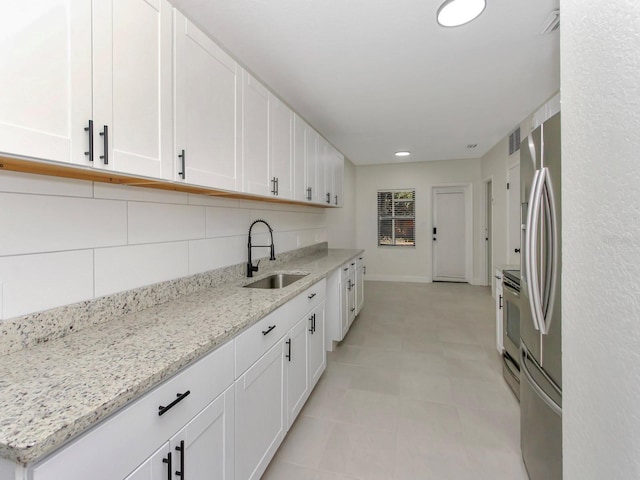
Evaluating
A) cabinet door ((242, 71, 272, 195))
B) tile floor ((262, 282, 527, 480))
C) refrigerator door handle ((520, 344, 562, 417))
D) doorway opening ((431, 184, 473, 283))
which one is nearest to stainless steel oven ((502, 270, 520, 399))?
tile floor ((262, 282, 527, 480))

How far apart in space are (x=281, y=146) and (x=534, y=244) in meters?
1.83

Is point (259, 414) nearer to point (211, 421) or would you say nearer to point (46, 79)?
point (211, 421)

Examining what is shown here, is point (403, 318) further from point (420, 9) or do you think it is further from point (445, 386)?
point (420, 9)

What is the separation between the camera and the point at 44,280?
43.9 inches

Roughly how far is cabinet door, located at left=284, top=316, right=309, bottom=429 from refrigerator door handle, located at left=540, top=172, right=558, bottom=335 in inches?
49.3

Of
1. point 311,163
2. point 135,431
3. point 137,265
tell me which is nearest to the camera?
point 135,431

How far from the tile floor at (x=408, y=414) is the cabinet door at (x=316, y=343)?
0.19 meters

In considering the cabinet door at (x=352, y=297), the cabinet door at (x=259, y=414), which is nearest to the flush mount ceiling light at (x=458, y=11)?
the cabinet door at (x=259, y=414)

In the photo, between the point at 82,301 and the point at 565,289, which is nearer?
the point at 565,289

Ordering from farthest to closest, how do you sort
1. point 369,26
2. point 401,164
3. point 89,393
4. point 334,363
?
point 401,164 < point 334,363 < point 369,26 < point 89,393

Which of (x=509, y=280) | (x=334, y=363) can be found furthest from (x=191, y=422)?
(x=509, y=280)

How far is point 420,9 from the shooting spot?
169 centimetres

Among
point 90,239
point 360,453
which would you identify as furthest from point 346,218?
point 90,239

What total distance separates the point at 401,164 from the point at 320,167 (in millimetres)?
3666
